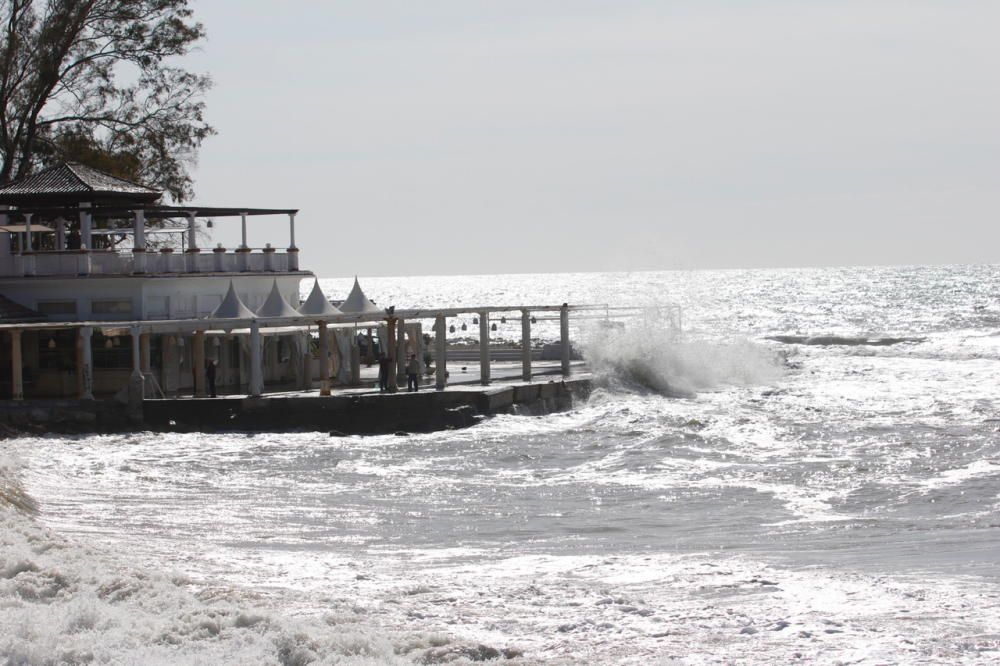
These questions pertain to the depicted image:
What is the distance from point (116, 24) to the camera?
48.2m

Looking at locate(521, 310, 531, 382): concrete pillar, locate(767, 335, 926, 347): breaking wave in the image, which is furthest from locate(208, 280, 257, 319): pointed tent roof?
locate(767, 335, 926, 347): breaking wave

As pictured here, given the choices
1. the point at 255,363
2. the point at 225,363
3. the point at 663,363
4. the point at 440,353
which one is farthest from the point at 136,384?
the point at 663,363

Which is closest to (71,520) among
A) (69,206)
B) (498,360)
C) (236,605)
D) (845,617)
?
(236,605)

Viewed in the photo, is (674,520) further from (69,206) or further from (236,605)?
(69,206)

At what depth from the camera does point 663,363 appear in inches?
1704

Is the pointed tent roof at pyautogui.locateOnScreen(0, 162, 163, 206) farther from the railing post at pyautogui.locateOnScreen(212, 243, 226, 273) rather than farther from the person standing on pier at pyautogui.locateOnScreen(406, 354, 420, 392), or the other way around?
the person standing on pier at pyautogui.locateOnScreen(406, 354, 420, 392)

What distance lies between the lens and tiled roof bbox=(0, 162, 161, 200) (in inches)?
1515

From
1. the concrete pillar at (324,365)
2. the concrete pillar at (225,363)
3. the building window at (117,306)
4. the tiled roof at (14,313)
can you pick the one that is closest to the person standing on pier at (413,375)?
the concrete pillar at (324,365)

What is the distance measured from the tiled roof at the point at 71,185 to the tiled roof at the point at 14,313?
4.44m

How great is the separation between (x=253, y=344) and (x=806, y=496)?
14.2 metres

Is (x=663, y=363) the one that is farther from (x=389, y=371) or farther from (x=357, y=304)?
(x=389, y=371)

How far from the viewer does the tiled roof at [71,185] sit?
38.5 metres

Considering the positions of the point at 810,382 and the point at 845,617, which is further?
the point at 810,382

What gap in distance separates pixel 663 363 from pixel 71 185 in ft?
59.1
